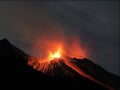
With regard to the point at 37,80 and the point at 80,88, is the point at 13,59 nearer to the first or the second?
the point at 37,80

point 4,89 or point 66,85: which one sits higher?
point 66,85

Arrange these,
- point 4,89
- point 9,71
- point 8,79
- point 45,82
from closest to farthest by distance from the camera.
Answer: point 4,89 < point 8,79 < point 9,71 < point 45,82

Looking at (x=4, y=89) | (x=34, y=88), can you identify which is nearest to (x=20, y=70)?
(x=34, y=88)

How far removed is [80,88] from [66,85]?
1067cm

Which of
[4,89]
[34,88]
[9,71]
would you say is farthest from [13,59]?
[4,89]

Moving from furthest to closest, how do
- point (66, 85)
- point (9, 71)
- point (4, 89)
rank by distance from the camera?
point (66, 85), point (9, 71), point (4, 89)

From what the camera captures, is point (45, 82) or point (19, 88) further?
point (45, 82)

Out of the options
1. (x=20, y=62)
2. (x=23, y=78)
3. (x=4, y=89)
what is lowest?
(x=4, y=89)

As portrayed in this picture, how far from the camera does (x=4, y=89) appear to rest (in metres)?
142

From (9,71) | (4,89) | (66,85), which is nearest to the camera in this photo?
(4,89)

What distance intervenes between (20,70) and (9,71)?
12447mm

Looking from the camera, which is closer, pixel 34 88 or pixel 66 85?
pixel 34 88

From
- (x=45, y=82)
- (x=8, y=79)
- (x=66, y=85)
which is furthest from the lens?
(x=66, y=85)

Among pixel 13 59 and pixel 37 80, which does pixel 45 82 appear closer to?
pixel 37 80
